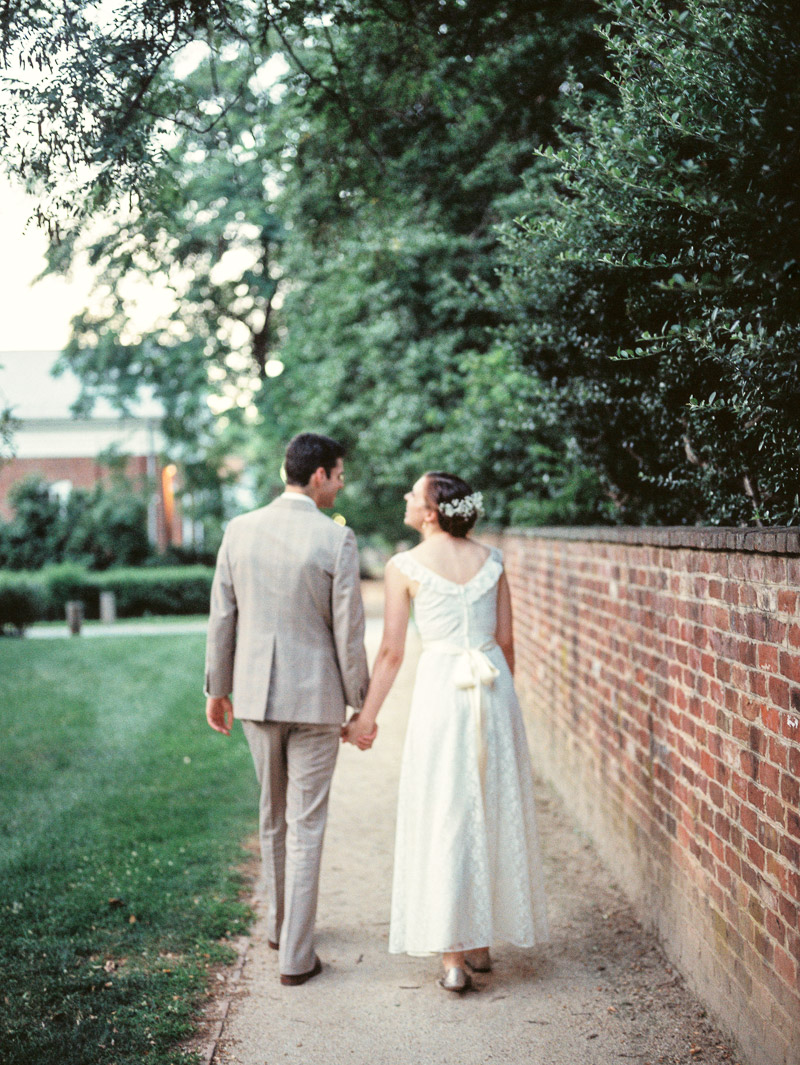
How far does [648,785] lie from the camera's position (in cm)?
467

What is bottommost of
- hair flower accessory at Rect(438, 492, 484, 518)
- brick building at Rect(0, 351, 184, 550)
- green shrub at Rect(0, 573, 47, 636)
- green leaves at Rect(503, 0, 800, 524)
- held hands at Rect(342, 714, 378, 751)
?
green shrub at Rect(0, 573, 47, 636)

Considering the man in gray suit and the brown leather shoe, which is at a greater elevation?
the man in gray suit

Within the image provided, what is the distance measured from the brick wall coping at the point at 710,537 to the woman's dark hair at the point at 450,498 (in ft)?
2.70

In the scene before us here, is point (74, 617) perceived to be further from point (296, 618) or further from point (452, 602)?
point (452, 602)

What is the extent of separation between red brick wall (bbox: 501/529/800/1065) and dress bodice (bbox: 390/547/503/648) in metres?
0.81

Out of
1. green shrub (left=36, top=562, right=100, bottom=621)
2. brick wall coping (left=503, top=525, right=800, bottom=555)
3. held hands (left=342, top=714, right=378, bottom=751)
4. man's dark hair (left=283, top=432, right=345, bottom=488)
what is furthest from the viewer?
green shrub (left=36, top=562, right=100, bottom=621)

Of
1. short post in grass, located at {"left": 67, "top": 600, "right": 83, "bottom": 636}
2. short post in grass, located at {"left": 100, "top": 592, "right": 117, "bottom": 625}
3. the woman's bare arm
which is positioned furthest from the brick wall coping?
short post in grass, located at {"left": 100, "top": 592, "right": 117, "bottom": 625}

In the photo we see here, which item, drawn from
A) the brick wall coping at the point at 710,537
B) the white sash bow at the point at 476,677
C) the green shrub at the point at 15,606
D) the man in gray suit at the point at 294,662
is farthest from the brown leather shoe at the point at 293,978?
the green shrub at the point at 15,606

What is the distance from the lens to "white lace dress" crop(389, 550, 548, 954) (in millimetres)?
4109

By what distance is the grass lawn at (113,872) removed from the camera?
3.73m

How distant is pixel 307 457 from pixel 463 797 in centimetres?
159

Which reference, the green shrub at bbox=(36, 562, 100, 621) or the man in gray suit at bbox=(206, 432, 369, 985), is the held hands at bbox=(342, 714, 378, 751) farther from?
the green shrub at bbox=(36, 562, 100, 621)

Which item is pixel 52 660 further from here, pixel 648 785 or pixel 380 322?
pixel 648 785

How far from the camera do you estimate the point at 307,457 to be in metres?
4.45
